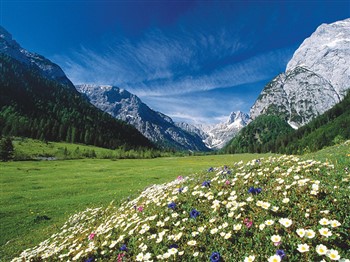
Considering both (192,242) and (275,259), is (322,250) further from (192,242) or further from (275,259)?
(192,242)

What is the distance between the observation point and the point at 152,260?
4.85 metres

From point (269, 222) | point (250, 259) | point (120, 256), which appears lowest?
point (120, 256)

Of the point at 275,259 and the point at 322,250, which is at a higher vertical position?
the point at 322,250

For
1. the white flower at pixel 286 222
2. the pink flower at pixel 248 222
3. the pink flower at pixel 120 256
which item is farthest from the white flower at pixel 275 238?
the pink flower at pixel 120 256

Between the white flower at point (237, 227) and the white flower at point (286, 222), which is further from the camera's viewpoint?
the white flower at point (237, 227)

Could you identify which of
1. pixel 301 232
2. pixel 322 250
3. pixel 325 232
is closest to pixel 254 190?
pixel 301 232

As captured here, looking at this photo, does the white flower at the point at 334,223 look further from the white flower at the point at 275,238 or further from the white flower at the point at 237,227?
the white flower at the point at 237,227

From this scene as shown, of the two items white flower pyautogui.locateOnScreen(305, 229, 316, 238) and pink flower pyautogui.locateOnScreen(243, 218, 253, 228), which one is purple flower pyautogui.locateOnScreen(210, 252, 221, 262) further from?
white flower pyautogui.locateOnScreen(305, 229, 316, 238)

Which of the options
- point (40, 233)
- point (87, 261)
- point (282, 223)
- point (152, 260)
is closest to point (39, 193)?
point (40, 233)

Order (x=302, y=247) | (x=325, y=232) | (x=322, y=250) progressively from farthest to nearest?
(x=325, y=232) → (x=302, y=247) → (x=322, y=250)

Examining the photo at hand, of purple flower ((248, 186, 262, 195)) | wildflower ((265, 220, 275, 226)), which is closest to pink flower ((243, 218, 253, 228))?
wildflower ((265, 220, 275, 226))

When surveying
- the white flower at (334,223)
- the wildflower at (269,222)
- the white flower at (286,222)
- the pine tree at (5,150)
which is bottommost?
the pine tree at (5,150)

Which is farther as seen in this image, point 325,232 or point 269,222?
point 269,222

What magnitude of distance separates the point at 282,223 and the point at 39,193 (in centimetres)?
3056
